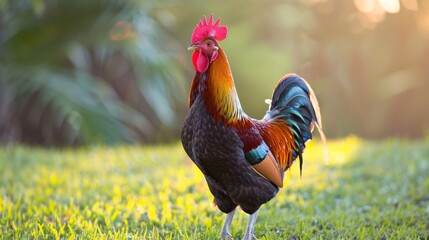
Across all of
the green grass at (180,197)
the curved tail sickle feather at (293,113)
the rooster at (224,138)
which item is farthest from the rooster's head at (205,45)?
the green grass at (180,197)

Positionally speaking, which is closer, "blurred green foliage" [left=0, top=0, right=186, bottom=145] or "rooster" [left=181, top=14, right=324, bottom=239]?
"rooster" [left=181, top=14, right=324, bottom=239]

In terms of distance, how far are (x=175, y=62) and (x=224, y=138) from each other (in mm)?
6782

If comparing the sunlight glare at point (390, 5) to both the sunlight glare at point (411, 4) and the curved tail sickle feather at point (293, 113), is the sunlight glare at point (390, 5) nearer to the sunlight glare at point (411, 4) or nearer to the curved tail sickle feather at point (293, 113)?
the sunlight glare at point (411, 4)

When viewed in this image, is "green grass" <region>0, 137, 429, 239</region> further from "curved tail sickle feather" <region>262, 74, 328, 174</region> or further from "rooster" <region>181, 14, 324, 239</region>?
"curved tail sickle feather" <region>262, 74, 328, 174</region>

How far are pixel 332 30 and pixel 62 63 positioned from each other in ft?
18.3

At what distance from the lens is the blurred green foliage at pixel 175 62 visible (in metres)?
8.77

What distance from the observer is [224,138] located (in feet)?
12.6

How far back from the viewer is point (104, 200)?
18.1 feet

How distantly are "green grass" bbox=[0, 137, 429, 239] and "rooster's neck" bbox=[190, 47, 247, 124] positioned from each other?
3.06ft

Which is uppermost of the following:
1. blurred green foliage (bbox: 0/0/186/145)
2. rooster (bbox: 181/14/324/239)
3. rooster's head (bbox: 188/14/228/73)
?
blurred green foliage (bbox: 0/0/186/145)

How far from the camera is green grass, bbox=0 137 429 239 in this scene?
4555 mm

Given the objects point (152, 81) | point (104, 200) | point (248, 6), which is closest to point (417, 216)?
point (104, 200)

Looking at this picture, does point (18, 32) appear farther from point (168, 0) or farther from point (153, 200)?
point (153, 200)

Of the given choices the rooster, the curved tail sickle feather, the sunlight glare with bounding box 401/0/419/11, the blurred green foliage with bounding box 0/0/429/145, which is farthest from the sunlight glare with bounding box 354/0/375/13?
the rooster
